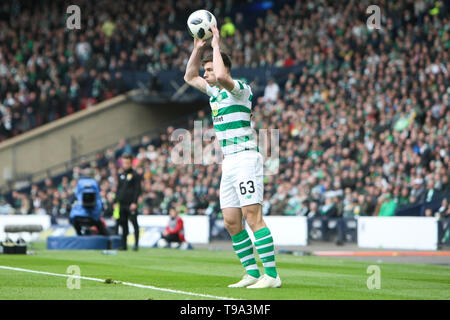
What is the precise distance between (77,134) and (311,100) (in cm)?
1065

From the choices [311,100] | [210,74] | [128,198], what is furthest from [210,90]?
[311,100]

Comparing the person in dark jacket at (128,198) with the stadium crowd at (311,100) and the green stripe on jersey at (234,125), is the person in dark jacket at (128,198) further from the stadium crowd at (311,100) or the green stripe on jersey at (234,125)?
the green stripe on jersey at (234,125)

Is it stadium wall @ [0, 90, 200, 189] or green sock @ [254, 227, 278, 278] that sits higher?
stadium wall @ [0, 90, 200, 189]

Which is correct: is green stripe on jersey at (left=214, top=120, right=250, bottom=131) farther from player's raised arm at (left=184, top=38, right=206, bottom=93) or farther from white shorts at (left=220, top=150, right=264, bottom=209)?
player's raised arm at (left=184, top=38, right=206, bottom=93)

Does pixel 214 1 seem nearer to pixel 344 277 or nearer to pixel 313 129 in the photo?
pixel 313 129

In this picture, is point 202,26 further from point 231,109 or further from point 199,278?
point 199,278

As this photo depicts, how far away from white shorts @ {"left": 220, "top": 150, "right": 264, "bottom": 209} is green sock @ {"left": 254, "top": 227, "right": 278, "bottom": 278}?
1.24 feet

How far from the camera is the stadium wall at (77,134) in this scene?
35.4 meters

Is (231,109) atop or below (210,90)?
below

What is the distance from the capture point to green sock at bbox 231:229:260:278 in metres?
10.5

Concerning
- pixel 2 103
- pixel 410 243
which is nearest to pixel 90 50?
pixel 2 103

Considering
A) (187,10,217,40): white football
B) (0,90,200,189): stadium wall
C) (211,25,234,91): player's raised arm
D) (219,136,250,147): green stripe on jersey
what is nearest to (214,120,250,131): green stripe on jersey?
(219,136,250,147): green stripe on jersey

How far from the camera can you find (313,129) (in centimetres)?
2991

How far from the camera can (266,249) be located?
10.1 meters
